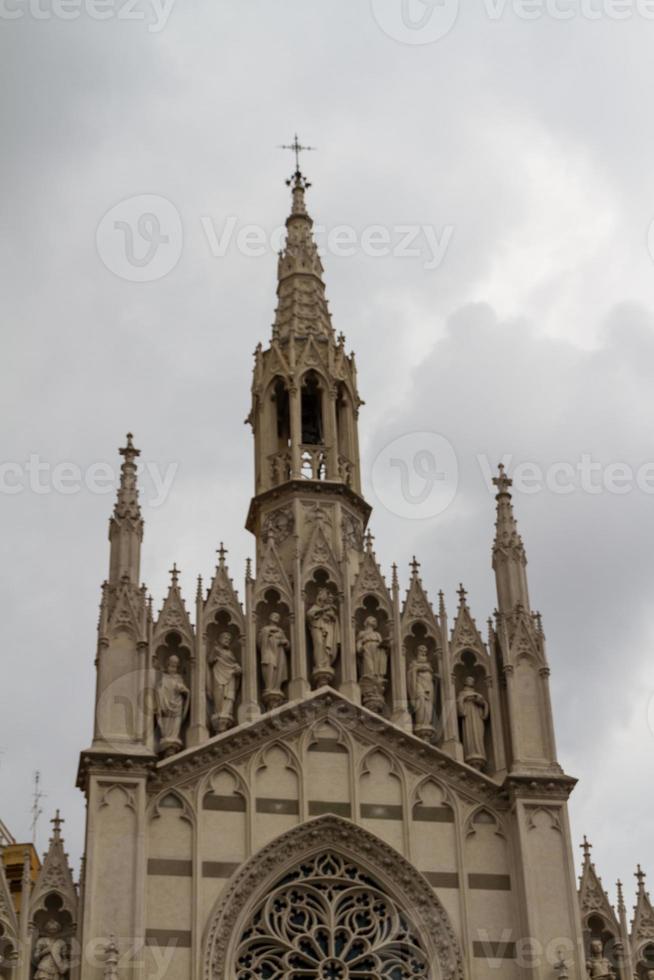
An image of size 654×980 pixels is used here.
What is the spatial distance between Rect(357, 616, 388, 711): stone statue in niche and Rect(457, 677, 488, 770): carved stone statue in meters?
1.15

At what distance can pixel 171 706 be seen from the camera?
25156 mm

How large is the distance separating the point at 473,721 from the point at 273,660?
9.66 feet

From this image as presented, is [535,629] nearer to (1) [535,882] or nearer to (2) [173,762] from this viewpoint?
(1) [535,882]

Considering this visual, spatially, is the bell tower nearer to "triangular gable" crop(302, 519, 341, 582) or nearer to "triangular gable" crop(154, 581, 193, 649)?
"triangular gable" crop(302, 519, 341, 582)

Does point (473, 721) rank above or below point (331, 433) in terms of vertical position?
below

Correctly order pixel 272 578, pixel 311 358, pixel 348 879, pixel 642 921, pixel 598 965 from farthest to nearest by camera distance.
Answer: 1. pixel 311 358
2. pixel 272 578
3. pixel 642 921
4. pixel 348 879
5. pixel 598 965

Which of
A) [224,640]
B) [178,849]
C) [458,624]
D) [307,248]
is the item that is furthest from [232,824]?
[307,248]

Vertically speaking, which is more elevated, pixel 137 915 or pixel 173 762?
pixel 173 762

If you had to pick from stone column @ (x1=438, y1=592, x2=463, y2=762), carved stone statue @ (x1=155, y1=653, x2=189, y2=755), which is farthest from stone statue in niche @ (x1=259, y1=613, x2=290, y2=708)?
stone column @ (x1=438, y1=592, x2=463, y2=762)

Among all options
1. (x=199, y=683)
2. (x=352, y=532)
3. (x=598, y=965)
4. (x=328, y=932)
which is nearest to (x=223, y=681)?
(x=199, y=683)

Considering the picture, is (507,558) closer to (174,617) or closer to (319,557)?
(319,557)

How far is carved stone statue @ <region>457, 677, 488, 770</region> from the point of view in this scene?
2561 centimetres

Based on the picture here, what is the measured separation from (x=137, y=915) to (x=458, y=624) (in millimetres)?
6564

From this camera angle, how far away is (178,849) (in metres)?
24.0
